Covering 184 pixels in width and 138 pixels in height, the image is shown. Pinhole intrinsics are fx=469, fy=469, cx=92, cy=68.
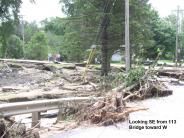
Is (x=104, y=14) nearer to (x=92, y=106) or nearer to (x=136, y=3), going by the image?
(x=136, y=3)

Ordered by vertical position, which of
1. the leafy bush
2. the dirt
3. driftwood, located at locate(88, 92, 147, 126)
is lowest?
the dirt

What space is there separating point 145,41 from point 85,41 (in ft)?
26.3

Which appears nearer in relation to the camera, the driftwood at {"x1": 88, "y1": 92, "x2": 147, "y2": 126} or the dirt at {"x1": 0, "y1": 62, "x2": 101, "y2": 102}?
the driftwood at {"x1": 88, "y1": 92, "x2": 147, "y2": 126}

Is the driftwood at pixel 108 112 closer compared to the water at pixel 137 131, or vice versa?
the water at pixel 137 131

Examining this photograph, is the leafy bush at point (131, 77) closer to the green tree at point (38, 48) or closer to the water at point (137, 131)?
the water at point (137, 131)

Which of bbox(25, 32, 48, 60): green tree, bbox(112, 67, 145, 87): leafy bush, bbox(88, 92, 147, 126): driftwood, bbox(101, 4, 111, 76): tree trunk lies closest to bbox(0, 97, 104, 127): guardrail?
bbox(88, 92, 147, 126): driftwood

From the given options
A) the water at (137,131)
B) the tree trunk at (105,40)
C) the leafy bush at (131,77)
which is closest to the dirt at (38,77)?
the tree trunk at (105,40)

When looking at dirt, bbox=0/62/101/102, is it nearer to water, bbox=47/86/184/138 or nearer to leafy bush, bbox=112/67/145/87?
leafy bush, bbox=112/67/145/87

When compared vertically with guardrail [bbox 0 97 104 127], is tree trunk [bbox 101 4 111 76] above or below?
above

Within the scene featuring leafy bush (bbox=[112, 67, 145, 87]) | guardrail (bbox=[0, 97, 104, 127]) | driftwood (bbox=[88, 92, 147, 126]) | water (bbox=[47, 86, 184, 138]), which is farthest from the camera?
leafy bush (bbox=[112, 67, 145, 87])

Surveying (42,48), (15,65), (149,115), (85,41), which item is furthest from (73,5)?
(42,48)

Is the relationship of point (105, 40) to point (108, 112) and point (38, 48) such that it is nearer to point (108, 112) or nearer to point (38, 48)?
point (108, 112)

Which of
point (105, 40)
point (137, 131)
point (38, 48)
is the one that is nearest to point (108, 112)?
point (137, 131)

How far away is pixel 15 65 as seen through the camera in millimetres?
41031
